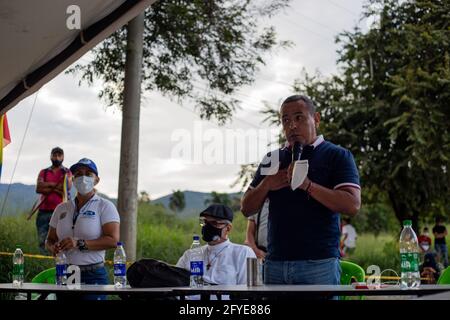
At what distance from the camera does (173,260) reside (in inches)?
463

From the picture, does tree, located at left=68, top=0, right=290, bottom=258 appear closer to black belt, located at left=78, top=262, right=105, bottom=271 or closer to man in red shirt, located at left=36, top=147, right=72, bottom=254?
man in red shirt, located at left=36, top=147, right=72, bottom=254

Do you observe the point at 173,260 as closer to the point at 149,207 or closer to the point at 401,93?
the point at 149,207

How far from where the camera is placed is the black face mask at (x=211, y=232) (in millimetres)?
5168

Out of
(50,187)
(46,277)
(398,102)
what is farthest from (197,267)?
(398,102)

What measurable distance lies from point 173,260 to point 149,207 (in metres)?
5.43

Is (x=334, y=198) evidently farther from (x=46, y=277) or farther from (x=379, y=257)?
(x=379, y=257)

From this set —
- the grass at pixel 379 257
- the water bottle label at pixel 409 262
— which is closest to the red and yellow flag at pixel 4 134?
the water bottle label at pixel 409 262

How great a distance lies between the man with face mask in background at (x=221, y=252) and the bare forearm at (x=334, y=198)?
1.66 metres

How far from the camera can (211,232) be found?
17.0 feet

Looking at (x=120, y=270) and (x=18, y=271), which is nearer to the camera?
(x=120, y=270)

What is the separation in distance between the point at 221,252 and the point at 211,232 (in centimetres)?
15

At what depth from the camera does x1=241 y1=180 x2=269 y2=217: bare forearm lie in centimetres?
370

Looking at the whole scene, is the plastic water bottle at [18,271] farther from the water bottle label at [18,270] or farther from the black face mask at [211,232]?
the black face mask at [211,232]
